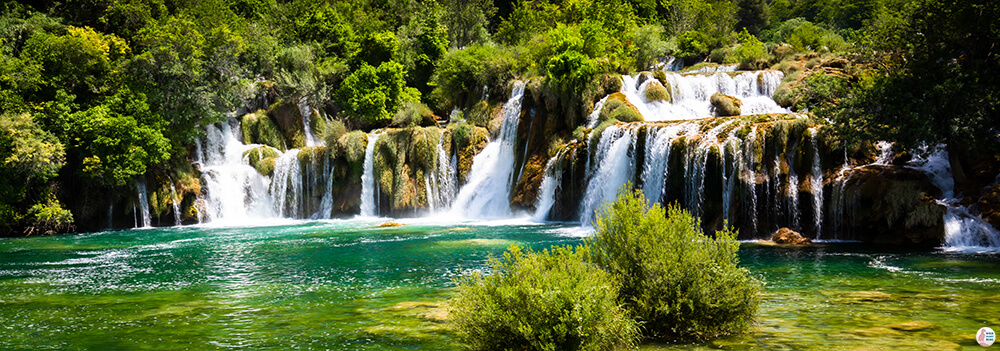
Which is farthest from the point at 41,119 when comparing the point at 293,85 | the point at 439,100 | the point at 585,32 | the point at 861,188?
the point at 861,188

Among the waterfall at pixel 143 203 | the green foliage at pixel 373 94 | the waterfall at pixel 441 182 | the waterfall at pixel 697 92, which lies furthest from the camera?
the green foliage at pixel 373 94

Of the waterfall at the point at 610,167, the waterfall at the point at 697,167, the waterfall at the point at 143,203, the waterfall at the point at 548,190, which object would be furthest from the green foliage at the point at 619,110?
the waterfall at the point at 143,203

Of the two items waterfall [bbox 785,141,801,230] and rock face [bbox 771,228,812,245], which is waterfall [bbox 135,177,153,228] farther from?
waterfall [bbox 785,141,801,230]

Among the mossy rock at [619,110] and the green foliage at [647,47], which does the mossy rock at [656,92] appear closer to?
the mossy rock at [619,110]

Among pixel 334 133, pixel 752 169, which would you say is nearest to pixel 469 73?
pixel 334 133

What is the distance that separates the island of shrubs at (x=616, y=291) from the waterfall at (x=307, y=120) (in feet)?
129

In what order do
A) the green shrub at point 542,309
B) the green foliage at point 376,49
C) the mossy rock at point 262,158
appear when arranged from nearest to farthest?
1. the green shrub at point 542,309
2. the mossy rock at point 262,158
3. the green foliage at point 376,49

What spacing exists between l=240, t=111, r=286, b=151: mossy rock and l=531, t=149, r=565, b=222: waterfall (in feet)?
70.0

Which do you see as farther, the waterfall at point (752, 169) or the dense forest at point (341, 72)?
the waterfall at point (752, 169)

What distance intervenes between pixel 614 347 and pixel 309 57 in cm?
4415

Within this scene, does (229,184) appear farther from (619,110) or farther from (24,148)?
(619,110)

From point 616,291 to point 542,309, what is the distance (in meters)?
1.43

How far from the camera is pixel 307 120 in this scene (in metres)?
44.9

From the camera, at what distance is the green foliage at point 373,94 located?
42.3 m
